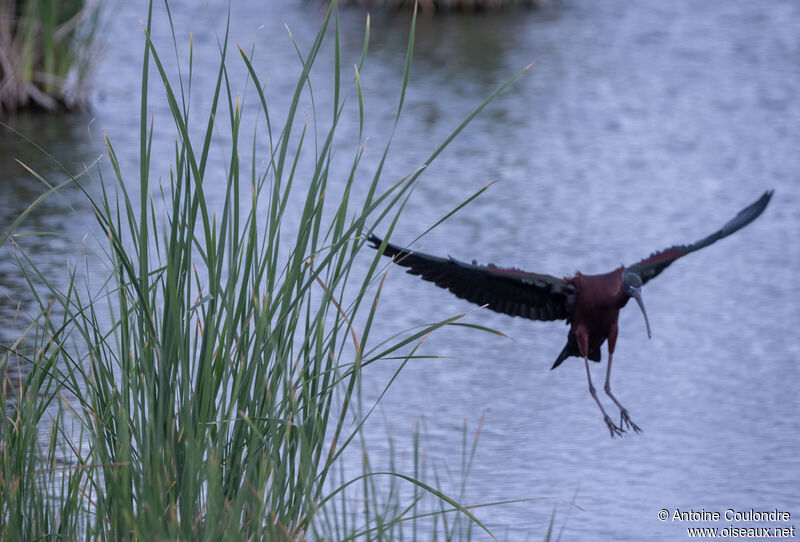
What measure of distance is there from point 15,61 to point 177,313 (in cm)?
454

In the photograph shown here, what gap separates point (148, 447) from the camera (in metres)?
1.91

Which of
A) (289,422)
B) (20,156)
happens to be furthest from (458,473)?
(20,156)

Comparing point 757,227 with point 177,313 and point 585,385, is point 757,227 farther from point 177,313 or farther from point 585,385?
point 177,313

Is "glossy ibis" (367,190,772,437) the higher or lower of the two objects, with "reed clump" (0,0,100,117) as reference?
lower

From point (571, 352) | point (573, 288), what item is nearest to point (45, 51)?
point (571, 352)

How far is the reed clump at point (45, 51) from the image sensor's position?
608 centimetres

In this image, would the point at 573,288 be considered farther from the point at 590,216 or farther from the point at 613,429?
the point at 590,216

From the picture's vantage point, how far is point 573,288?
2.87 m

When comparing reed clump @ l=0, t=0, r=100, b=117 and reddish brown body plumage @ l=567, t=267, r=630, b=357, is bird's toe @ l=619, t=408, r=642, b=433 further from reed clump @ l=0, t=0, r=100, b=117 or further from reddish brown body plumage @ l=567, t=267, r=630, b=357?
reed clump @ l=0, t=0, r=100, b=117

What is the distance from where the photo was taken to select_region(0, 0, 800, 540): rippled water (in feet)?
10.2

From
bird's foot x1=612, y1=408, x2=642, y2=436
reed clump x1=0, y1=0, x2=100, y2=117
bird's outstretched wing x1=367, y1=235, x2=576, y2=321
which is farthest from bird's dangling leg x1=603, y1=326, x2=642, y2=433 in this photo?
reed clump x1=0, y1=0, x2=100, y2=117

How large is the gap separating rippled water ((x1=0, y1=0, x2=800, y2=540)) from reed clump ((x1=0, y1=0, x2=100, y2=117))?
179mm

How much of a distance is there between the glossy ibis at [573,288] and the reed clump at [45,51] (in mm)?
3816

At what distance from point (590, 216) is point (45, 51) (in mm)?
2874
